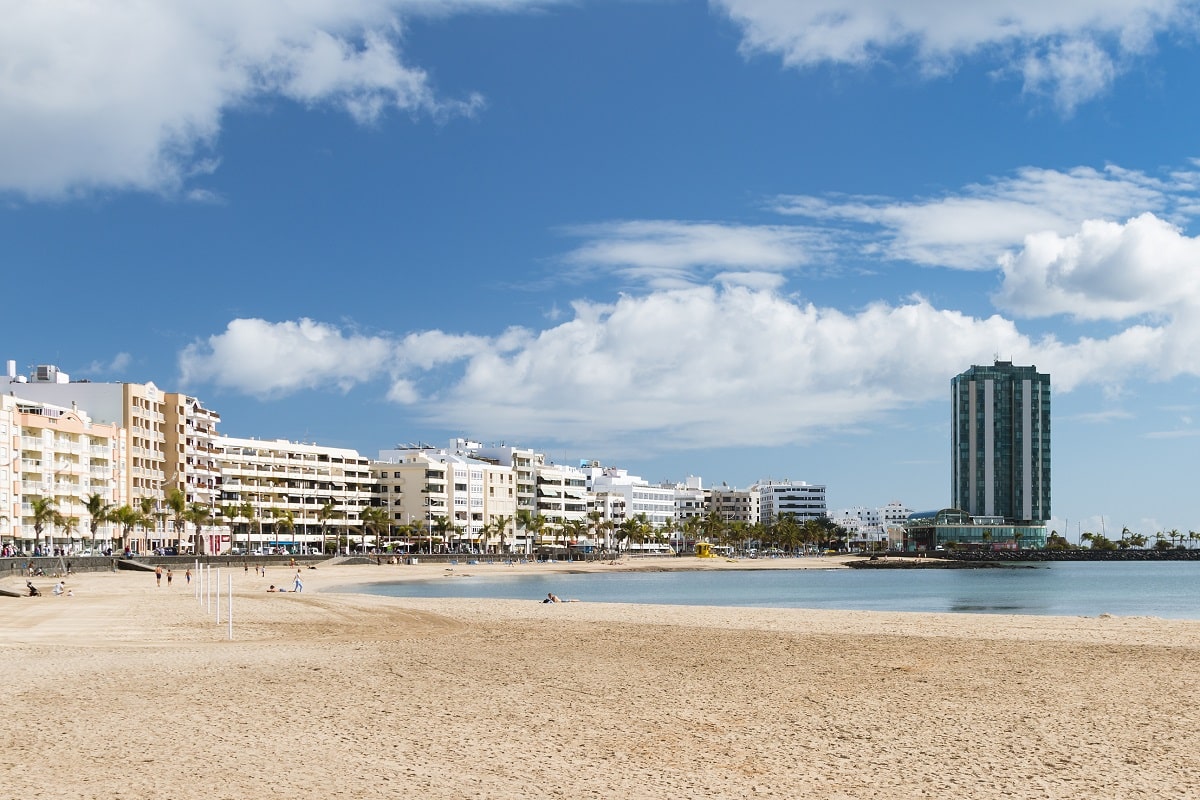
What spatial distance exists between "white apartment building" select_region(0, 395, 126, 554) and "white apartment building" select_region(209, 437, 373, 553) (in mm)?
29917

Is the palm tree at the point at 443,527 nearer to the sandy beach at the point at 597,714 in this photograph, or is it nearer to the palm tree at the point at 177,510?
the palm tree at the point at 177,510

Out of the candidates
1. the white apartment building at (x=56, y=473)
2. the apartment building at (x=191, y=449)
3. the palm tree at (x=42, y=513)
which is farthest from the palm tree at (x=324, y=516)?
the palm tree at (x=42, y=513)

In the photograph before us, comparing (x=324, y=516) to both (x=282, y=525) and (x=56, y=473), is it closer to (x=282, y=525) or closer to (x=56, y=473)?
(x=282, y=525)

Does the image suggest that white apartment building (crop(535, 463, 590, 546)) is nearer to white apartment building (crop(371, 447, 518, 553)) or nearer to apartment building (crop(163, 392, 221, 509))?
white apartment building (crop(371, 447, 518, 553))

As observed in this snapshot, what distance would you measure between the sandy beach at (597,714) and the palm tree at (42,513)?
64490 millimetres

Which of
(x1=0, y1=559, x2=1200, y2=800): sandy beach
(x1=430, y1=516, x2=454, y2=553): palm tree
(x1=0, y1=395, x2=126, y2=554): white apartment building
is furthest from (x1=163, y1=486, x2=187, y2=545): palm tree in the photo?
(x1=0, y1=559, x2=1200, y2=800): sandy beach

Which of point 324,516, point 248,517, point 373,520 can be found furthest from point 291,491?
point 248,517

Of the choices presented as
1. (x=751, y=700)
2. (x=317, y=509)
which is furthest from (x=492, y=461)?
(x=751, y=700)

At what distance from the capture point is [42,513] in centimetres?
9475

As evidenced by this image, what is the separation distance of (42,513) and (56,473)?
1028cm

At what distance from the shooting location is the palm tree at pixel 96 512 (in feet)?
340

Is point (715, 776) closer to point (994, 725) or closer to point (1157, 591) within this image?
point (994, 725)

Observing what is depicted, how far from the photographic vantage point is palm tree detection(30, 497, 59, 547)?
94688 millimetres

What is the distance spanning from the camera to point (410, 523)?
171 metres
